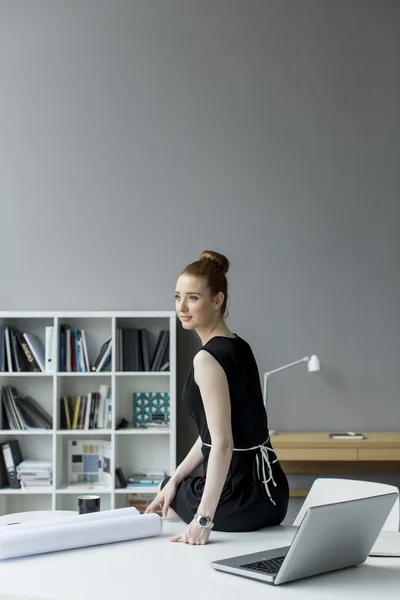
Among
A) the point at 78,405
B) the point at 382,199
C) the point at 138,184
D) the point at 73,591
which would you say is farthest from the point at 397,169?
the point at 73,591

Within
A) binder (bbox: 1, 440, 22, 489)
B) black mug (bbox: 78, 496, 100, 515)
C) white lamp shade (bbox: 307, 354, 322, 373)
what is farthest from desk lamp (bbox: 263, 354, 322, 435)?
black mug (bbox: 78, 496, 100, 515)

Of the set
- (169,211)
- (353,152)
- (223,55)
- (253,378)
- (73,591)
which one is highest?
(223,55)

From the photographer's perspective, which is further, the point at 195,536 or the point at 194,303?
the point at 194,303

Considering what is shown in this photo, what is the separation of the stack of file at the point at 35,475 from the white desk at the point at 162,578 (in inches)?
115

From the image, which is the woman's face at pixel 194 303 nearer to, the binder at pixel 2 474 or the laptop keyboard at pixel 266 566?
the laptop keyboard at pixel 266 566

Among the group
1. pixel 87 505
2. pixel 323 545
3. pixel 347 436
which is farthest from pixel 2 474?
pixel 323 545

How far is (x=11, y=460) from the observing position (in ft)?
16.1

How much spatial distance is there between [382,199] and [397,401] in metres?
1.40

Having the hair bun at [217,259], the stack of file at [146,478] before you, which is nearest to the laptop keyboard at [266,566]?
the hair bun at [217,259]

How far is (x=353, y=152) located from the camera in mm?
5305

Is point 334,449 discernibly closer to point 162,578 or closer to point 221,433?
point 221,433

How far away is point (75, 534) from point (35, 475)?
9.86 ft

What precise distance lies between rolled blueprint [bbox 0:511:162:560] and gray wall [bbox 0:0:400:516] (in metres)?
3.01

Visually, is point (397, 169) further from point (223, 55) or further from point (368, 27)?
point (223, 55)
